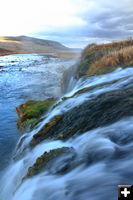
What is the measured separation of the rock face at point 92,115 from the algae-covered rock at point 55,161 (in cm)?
78

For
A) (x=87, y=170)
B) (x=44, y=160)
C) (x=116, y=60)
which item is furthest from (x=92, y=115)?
(x=116, y=60)

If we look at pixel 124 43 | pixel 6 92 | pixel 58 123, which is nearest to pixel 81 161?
pixel 58 123

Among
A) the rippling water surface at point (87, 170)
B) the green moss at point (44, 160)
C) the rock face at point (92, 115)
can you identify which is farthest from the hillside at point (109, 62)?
the green moss at point (44, 160)

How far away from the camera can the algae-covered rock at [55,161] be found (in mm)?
4508

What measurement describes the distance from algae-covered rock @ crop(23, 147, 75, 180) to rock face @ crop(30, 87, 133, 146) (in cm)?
78

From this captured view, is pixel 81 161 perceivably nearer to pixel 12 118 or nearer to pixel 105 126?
pixel 105 126

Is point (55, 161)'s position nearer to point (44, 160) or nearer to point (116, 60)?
point (44, 160)

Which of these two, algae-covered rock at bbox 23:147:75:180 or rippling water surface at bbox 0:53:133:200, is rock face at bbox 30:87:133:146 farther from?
algae-covered rock at bbox 23:147:75:180

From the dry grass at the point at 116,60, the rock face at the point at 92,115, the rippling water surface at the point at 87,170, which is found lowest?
the rippling water surface at the point at 87,170

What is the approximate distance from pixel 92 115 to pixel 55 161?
166 cm

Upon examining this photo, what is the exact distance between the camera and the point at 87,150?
461cm

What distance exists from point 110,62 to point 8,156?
6.32m

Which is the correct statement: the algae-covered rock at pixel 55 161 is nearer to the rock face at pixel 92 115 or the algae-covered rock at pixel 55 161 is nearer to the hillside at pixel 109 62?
the rock face at pixel 92 115

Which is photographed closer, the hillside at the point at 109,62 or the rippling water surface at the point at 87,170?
the rippling water surface at the point at 87,170
